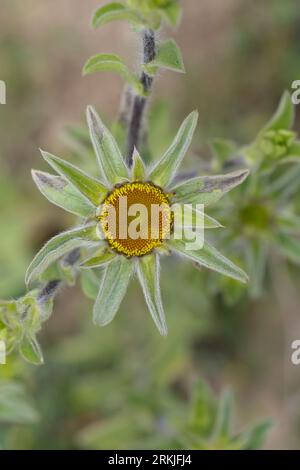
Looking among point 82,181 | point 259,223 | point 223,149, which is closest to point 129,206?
point 82,181

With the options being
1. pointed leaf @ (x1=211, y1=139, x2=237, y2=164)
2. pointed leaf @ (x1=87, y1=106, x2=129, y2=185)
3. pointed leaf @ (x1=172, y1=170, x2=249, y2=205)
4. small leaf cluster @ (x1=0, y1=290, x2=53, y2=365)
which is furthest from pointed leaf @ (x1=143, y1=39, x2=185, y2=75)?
small leaf cluster @ (x1=0, y1=290, x2=53, y2=365)

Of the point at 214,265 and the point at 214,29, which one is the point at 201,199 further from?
the point at 214,29

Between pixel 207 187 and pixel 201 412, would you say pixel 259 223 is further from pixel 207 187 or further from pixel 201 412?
pixel 207 187

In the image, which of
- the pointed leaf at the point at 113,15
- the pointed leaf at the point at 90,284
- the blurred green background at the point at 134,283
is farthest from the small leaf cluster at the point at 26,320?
the blurred green background at the point at 134,283

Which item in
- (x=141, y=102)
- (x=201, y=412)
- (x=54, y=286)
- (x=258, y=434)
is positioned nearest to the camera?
(x=54, y=286)

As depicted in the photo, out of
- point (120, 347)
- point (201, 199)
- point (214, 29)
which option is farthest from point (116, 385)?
point (214, 29)
